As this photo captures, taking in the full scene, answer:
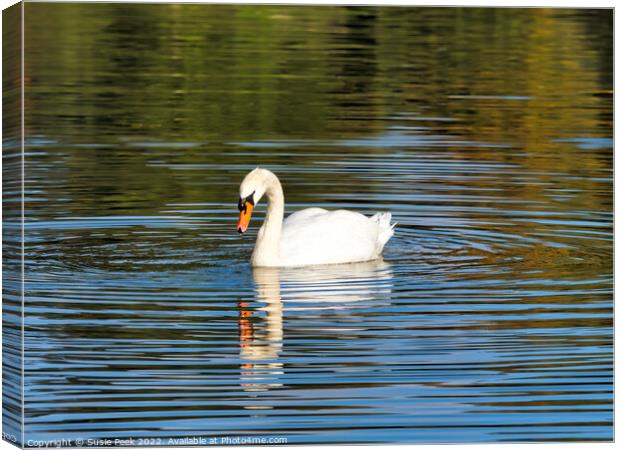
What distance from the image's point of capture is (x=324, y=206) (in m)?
20.9

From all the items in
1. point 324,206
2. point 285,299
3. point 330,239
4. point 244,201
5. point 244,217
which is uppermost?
point 244,201

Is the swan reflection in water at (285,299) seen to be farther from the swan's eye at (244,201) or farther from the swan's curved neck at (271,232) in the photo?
the swan's eye at (244,201)

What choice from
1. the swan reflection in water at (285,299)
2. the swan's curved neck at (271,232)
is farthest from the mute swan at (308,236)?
the swan reflection in water at (285,299)

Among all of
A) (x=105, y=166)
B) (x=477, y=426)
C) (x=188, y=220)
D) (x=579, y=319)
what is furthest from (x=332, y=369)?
(x=105, y=166)

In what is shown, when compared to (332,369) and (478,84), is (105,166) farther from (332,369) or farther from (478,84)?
(332,369)

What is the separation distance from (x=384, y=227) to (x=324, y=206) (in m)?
1.49

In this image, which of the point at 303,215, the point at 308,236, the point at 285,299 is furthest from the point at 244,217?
the point at 303,215

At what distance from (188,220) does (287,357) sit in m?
5.36

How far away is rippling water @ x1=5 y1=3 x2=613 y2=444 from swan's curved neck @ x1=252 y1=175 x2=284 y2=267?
0.64ft

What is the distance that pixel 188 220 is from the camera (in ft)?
65.9

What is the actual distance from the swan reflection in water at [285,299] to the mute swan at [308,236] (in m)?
0.10

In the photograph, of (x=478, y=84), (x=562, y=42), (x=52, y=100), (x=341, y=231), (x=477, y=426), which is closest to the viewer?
(x=477, y=426)

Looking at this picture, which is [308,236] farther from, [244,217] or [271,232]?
[244,217]

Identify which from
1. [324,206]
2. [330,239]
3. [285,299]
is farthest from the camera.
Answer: [324,206]
